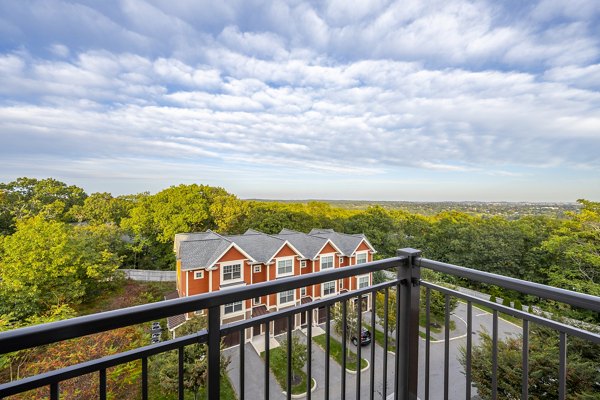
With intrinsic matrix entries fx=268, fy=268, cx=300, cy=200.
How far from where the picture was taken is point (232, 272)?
909 cm

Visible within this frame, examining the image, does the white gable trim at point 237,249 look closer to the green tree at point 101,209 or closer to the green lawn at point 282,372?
the green lawn at point 282,372

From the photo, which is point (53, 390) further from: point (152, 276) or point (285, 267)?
point (152, 276)

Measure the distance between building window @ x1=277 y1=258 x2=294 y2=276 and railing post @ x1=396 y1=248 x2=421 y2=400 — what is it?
8.55 metres

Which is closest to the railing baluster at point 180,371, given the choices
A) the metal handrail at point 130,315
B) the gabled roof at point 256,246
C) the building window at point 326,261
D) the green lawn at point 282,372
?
the metal handrail at point 130,315

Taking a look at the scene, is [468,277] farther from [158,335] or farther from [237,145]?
[237,145]

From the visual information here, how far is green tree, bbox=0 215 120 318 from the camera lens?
7867 millimetres

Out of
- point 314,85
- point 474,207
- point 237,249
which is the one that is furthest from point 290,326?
point 474,207

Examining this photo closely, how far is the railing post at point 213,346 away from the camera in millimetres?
838

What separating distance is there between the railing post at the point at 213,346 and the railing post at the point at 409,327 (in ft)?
3.14

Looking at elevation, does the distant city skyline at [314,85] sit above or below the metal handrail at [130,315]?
above

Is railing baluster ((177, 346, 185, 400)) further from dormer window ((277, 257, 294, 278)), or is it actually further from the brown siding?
dormer window ((277, 257, 294, 278))

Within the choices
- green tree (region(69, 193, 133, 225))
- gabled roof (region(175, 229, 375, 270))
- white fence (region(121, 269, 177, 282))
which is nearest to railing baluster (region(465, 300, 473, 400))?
gabled roof (region(175, 229, 375, 270))

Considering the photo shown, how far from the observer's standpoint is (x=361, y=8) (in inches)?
207

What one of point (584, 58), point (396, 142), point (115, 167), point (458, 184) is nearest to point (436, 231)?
point (458, 184)
